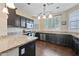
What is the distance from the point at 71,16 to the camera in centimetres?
194

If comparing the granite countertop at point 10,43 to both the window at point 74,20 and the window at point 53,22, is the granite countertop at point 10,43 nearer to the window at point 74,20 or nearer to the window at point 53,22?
the window at point 53,22

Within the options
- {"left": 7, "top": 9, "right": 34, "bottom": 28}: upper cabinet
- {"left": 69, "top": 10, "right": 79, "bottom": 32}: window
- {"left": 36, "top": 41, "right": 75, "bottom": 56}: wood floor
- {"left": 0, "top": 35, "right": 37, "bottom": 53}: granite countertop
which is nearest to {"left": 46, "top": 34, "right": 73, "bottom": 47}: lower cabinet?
{"left": 36, "top": 41, "right": 75, "bottom": 56}: wood floor

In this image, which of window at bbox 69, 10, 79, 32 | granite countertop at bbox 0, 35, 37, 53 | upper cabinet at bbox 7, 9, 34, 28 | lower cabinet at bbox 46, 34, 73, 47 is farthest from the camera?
lower cabinet at bbox 46, 34, 73, 47

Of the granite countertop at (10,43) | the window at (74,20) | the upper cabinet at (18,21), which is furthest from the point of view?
the window at (74,20)

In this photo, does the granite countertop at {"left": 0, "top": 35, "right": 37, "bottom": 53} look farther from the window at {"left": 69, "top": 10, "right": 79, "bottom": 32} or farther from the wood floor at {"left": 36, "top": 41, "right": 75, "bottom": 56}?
the window at {"left": 69, "top": 10, "right": 79, "bottom": 32}

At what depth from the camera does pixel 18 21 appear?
1663 mm

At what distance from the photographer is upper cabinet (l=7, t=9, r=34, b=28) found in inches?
64.9

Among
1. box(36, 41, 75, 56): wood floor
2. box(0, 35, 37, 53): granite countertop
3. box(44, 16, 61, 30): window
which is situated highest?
box(44, 16, 61, 30): window

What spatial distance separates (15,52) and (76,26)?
4.02 feet

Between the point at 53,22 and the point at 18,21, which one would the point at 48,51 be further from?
the point at 18,21

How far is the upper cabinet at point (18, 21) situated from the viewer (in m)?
Answer: 1.65

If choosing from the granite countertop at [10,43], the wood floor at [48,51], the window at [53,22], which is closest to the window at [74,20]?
the window at [53,22]

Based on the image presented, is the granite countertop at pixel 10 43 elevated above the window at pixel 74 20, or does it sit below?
below

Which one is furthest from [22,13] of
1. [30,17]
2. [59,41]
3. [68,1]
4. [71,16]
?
[59,41]
